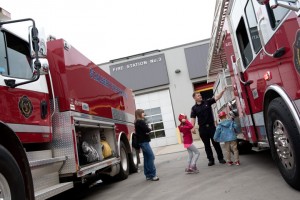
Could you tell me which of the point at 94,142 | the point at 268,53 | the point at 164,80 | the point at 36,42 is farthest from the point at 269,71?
the point at 164,80

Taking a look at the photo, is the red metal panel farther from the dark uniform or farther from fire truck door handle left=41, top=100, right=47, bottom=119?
the dark uniform

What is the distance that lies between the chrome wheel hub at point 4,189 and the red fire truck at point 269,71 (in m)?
3.01

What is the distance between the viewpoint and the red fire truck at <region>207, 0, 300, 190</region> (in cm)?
363

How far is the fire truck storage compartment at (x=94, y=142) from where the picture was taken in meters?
6.27

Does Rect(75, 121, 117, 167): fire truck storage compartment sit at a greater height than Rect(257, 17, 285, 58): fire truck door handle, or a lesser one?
lesser

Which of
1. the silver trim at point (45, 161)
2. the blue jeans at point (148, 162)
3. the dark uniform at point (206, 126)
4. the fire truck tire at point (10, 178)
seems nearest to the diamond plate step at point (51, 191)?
the silver trim at point (45, 161)

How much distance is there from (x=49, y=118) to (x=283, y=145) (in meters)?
3.25

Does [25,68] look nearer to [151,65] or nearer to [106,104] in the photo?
[106,104]

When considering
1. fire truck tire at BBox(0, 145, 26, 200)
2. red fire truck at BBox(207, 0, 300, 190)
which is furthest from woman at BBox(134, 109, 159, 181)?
fire truck tire at BBox(0, 145, 26, 200)

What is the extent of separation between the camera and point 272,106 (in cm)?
424

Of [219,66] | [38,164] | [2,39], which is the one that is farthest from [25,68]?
[219,66]

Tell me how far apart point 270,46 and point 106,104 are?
4.48m

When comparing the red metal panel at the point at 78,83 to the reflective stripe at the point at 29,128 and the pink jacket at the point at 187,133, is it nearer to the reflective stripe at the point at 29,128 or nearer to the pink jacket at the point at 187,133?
the reflective stripe at the point at 29,128

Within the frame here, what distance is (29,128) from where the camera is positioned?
4.34 meters
